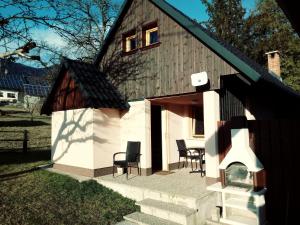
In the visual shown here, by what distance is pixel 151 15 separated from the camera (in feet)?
32.4

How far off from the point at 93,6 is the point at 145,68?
1295cm

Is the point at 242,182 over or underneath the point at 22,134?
underneath

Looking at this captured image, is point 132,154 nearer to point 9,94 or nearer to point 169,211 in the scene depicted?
point 169,211

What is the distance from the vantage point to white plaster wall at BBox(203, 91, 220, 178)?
785 cm

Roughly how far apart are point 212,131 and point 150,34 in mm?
4619

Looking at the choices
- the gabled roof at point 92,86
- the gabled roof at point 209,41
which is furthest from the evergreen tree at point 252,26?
the gabled roof at point 92,86

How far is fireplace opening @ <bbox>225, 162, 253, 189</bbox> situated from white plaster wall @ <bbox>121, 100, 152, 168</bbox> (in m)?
4.01

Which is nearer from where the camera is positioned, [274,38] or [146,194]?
[146,194]

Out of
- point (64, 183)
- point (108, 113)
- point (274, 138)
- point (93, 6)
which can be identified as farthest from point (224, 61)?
point (93, 6)

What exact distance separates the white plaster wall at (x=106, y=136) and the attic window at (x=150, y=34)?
2888 mm

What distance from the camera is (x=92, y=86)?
9.98 m

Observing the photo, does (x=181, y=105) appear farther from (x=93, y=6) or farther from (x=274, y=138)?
(x=93, y=6)

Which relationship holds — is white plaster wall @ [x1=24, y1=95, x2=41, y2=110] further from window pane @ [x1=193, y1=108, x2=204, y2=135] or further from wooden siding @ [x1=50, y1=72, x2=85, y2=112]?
window pane @ [x1=193, y1=108, x2=204, y2=135]

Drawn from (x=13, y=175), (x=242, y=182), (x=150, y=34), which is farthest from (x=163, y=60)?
(x=13, y=175)
